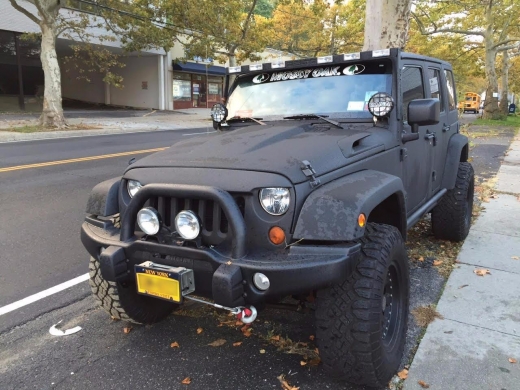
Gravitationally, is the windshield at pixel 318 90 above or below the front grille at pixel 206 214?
above

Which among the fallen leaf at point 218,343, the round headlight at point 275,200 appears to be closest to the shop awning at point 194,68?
the fallen leaf at point 218,343

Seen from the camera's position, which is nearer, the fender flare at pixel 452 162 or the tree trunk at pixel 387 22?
the fender flare at pixel 452 162

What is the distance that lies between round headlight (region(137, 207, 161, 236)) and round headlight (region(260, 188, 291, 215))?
611 mm

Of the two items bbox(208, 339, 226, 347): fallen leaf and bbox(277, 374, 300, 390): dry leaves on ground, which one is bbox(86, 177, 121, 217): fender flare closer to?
bbox(208, 339, 226, 347): fallen leaf

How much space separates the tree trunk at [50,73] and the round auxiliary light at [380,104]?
17.0 m

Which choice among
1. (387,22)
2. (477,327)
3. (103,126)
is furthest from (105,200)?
(103,126)

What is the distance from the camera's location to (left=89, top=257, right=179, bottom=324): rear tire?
2.99 m

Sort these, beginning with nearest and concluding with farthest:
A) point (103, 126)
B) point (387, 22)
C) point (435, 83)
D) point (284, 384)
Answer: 1. point (284, 384)
2. point (435, 83)
3. point (387, 22)
4. point (103, 126)

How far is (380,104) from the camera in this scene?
126 inches

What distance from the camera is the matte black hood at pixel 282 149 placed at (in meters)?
2.50

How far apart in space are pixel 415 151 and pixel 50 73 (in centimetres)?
1722

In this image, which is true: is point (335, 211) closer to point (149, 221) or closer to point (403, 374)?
point (149, 221)

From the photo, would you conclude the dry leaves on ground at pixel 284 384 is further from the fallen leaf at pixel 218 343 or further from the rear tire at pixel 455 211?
the rear tire at pixel 455 211

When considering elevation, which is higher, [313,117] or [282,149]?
[313,117]
